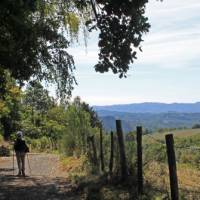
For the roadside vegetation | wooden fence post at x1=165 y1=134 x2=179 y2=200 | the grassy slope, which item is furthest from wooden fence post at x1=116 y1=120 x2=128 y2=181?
wooden fence post at x1=165 y1=134 x2=179 y2=200

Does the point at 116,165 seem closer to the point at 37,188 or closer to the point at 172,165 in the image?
the point at 37,188

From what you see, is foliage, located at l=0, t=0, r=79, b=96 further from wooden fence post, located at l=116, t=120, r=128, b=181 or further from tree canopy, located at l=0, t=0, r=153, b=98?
wooden fence post, located at l=116, t=120, r=128, b=181

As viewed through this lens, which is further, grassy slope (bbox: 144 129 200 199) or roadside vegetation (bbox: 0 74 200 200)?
grassy slope (bbox: 144 129 200 199)

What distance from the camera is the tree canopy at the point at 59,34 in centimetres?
1490

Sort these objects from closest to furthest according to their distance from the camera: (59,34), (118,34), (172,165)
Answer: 1. (172,165)
2. (118,34)
3. (59,34)

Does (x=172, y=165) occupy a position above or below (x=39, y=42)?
below

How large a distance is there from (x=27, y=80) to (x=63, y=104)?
1538mm

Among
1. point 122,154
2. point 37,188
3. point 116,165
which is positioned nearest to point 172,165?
point 122,154

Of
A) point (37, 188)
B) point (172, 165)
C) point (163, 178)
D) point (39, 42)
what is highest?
point (39, 42)

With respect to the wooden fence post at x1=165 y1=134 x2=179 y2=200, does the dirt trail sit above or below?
below

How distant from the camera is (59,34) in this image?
64.6 ft

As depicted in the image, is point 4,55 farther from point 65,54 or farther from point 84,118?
point 84,118

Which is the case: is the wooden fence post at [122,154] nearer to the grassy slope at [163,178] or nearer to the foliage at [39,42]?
the grassy slope at [163,178]

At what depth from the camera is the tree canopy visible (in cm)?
1490
